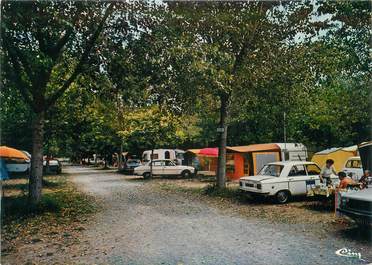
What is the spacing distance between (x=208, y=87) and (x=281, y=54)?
12.2ft

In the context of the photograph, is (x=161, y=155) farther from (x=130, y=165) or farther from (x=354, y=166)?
(x=354, y=166)

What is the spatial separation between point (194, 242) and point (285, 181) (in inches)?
269

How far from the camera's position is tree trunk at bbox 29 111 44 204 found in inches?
498

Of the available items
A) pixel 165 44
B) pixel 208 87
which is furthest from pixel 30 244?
pixel 208 87

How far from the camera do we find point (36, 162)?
12719mm

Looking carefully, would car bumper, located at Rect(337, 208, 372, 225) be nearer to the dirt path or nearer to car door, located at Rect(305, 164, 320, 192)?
the dirt path

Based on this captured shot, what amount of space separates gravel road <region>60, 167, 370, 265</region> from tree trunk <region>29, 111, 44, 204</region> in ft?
6.94

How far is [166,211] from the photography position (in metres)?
13.4

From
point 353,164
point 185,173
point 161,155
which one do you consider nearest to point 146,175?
point 185,173

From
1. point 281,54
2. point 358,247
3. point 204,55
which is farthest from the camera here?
point 281,54

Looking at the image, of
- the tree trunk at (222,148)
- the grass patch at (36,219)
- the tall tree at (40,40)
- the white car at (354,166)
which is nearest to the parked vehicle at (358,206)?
the grass patch at (36,219)

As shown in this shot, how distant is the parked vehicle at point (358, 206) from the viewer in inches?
343

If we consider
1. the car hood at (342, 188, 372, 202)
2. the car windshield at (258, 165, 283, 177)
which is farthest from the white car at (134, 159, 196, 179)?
the car hood at (342, 188, 372, 202)

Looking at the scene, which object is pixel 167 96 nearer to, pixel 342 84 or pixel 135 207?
pixel 135 207
